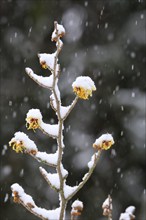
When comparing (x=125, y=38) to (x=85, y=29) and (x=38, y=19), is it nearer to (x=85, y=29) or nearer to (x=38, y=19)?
(x=85, y=29)

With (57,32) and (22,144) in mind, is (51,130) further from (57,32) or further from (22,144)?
(57,32)

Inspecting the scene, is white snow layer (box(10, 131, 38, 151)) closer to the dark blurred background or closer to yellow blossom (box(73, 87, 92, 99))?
yellow blossom (box(73, 87, 92, 99))

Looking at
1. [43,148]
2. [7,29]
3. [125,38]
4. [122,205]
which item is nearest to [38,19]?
A: [7,29]

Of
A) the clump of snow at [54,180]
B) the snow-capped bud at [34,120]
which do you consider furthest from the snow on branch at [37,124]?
the clump of snow at [54,180]

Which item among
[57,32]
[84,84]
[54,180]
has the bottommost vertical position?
[54,180]

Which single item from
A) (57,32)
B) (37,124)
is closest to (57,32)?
(57,32)

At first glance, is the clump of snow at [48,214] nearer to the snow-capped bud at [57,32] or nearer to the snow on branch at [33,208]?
the snow on branch at [33,208]

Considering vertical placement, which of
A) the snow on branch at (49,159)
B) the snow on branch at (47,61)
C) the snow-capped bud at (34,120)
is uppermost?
the snow on branch at (47,61)

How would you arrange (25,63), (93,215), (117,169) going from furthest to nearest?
(25,63)
(117,169)
(93,215)
